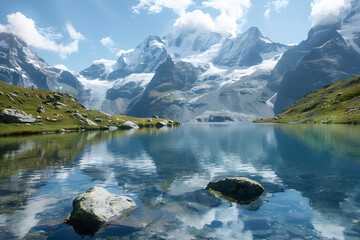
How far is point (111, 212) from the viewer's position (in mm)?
14641

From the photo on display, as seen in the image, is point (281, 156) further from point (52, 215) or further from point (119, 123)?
point (119, 123)

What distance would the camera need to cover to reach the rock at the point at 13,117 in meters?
86.1

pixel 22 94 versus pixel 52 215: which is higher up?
pixel 22 94

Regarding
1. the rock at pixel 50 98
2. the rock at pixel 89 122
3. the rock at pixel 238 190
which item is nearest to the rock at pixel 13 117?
the rock at pixel 89 122

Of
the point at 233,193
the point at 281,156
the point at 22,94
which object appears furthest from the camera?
the point at 22,94

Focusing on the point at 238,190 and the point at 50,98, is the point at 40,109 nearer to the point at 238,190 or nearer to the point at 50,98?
the point at 50,98

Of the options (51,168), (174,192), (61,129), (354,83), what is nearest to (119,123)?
(61,129)

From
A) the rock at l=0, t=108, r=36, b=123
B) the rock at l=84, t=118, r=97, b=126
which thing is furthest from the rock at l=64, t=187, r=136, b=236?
the rock at l=84, t=118, r=97, b=126

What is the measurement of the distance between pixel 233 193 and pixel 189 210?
4.85 metres

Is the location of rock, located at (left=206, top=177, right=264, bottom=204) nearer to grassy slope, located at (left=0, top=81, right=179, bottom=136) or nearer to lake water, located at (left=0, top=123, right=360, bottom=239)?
lake water, located at (left=0, top=123, right=360, bottom=239)

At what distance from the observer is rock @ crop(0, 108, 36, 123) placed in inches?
3391

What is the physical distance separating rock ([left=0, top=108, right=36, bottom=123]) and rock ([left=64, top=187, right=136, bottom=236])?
90617 mm

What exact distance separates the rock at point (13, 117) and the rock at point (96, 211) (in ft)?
297

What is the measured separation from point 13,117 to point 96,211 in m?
93.9
